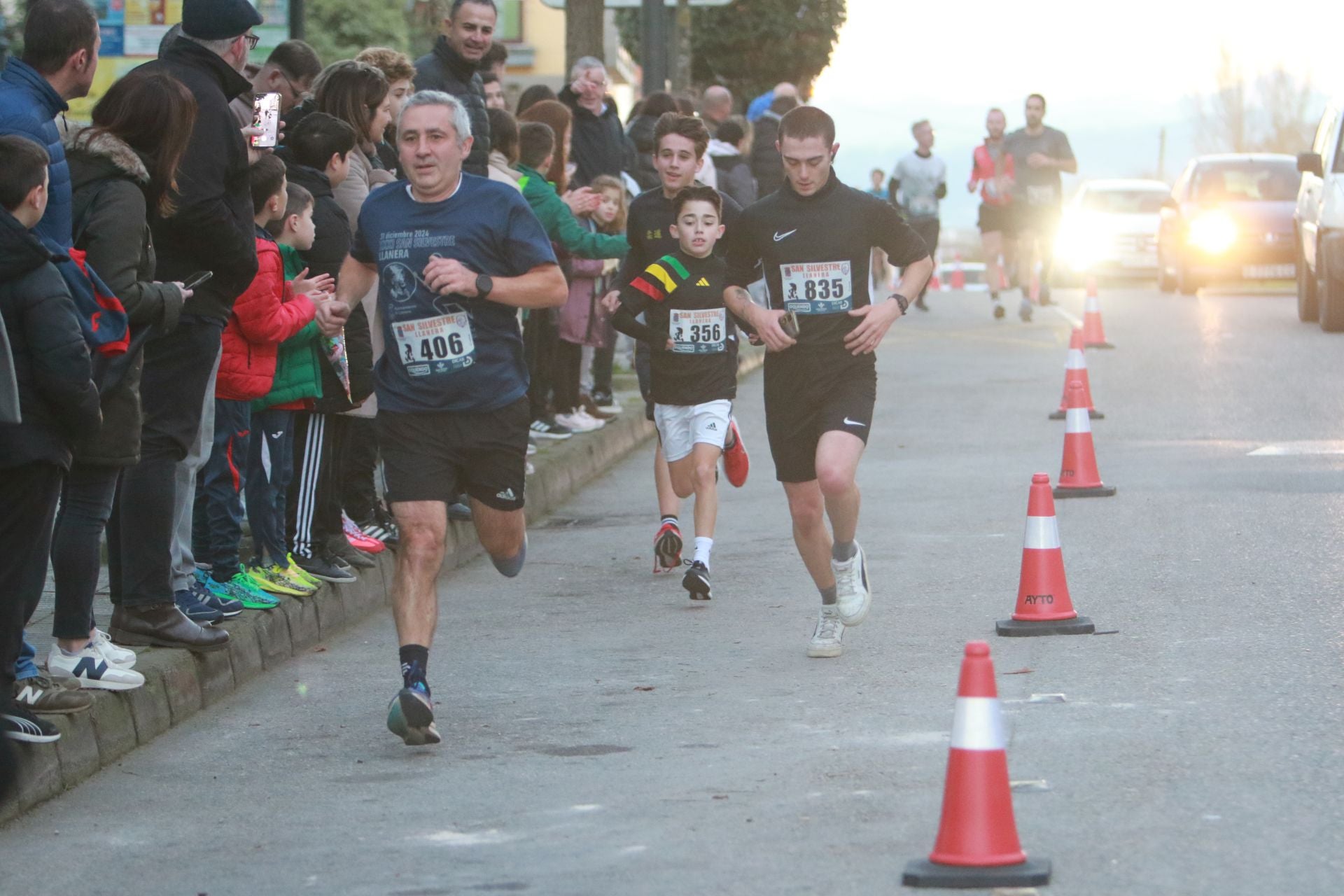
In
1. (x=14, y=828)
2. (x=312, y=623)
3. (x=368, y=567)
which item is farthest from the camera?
(x=368, y=567)

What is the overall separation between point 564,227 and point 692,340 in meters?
1.00

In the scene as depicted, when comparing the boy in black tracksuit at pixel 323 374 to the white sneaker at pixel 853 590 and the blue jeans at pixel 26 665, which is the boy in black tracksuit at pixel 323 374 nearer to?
the white sneaker at pixel 853 590

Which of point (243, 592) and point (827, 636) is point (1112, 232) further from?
point (243, 592)

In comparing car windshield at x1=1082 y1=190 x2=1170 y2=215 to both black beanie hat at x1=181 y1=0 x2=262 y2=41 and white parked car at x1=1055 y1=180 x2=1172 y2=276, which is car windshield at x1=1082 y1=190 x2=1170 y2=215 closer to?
white parked car at x1=1055 y1=180 x2=1172 y2=276

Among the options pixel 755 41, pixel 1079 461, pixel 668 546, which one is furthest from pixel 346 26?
pixel 668 546

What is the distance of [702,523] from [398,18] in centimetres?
3167

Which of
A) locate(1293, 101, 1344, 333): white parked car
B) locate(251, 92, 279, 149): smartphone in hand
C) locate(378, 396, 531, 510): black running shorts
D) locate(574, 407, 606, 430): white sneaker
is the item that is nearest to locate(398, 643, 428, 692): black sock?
locate(378, 396, 531, 510): black running shorts

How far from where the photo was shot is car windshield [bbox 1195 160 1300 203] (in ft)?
89.6

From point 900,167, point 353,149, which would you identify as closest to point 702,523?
point 353,149

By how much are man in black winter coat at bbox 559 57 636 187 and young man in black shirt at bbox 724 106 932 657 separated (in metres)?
6.54

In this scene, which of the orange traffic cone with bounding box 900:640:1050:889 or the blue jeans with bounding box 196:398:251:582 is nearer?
the orange traffic cone with bounding box 900:640:1050:889

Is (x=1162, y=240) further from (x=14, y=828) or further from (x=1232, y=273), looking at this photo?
(x=14, y=828)

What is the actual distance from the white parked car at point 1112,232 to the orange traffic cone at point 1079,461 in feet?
73.9

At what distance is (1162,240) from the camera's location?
30.0 metres
